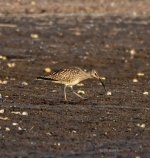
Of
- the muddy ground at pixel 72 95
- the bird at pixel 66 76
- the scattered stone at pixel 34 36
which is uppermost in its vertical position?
the bird at pixel 66 76

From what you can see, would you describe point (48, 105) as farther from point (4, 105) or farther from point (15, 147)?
point (15, 147)

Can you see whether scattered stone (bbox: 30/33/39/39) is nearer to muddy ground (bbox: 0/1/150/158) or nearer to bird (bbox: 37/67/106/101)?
muddy ground (bbox: 0/1/150/158)

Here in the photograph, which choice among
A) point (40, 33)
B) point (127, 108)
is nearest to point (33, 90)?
point (127, 108)

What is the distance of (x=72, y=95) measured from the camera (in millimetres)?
17484

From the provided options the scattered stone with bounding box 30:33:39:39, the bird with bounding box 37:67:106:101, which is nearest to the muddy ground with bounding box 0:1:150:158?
the scattered stone with bounding box 30:33:39:39

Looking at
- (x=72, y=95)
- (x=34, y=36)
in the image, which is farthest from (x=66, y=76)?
(x=34, y=36)

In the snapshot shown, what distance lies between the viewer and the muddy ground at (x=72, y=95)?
1248cm

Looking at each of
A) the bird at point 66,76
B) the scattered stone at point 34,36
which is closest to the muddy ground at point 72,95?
the scattered stone at point 34,36

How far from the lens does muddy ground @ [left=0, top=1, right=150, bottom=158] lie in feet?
40.9

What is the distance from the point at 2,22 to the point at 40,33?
3.46 meters

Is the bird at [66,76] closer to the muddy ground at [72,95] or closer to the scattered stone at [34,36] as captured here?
the muddy ground at [72,95]

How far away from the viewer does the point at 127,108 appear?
15938mm

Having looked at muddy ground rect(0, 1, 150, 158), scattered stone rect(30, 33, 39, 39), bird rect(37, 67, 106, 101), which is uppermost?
bird rect(37, 67, 106, 101)

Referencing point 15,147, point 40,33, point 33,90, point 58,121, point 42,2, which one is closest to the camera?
point 15,147
